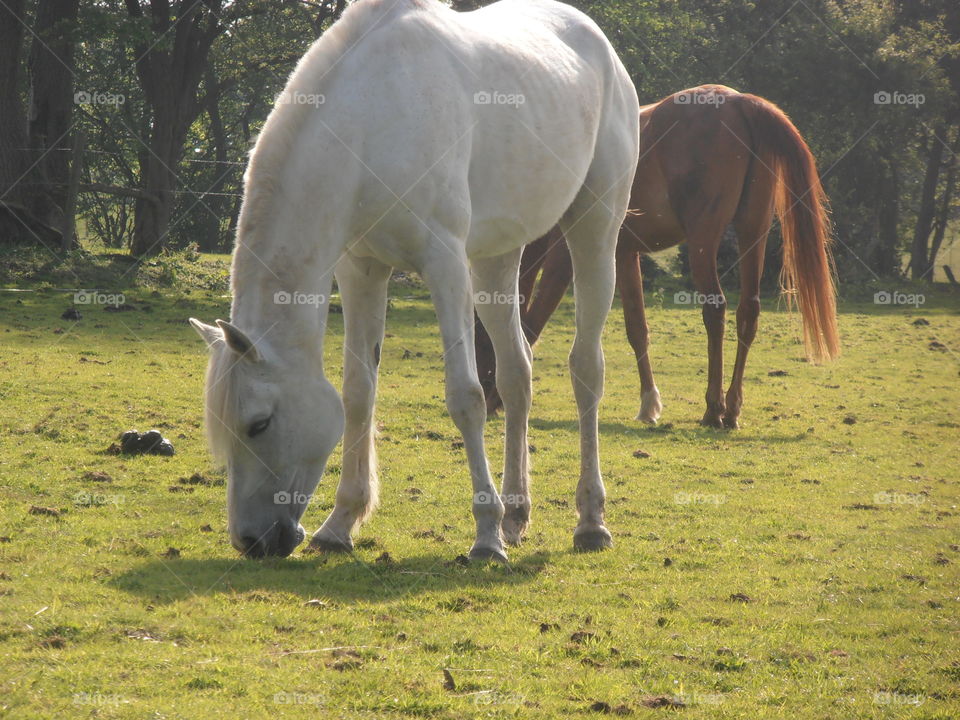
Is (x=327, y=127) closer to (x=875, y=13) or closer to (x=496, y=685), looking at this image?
(x=496, y=685)

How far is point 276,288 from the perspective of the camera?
463 cm

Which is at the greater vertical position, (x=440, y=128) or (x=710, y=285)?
(x=440, y=128)

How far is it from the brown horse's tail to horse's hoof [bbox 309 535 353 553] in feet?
20.6

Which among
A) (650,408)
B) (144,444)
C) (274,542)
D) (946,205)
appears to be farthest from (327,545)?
(946,205)

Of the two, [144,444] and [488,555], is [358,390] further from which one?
[144,444]

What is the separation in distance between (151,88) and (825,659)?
19629mm

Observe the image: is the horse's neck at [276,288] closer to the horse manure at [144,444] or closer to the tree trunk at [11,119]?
the horse manure at [144,444]

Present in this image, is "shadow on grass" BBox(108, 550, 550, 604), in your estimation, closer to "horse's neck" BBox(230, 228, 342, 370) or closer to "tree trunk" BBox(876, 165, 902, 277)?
"horse's neck" BBox(230, 228, 342, 370)

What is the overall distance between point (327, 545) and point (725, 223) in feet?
21.0

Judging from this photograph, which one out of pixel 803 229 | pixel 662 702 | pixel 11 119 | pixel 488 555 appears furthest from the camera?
pixel 11 119

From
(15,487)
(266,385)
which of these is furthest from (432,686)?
(15,487)

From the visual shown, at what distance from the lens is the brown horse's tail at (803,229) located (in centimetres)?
1033

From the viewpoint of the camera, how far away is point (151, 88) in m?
21.0

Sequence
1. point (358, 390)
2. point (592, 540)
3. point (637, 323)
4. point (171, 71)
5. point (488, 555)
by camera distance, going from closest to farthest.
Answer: point (488, 555) < point (358, 390) < point (592, 540) < point (637, 323) < point (171, 71)
